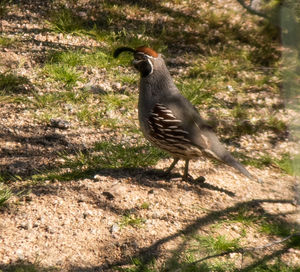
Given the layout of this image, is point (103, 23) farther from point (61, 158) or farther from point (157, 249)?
point (157, 249)

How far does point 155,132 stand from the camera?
4.06 metres

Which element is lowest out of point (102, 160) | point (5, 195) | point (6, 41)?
point (102, 160)

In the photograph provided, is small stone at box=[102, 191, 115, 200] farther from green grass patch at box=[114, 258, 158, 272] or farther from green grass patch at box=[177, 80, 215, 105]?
green grass patch at box=[177, 80, 215, 105]

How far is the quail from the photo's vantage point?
4.03 m

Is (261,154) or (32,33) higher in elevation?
(32,33)

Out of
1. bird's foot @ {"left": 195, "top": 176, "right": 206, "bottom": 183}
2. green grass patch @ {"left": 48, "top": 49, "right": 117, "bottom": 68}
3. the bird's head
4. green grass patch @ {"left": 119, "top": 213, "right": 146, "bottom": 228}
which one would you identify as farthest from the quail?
green grass patch @ {"left": 48, "top": 49, "right": 117, "bottom": 68}

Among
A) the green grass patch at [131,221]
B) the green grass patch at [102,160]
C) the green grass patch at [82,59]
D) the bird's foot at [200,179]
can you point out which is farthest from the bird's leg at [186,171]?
the green grass patch at [82,59]

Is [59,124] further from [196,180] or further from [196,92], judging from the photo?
[196,92]

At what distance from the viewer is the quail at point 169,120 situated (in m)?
4.03

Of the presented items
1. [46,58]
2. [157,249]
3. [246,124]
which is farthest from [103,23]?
[157,249]

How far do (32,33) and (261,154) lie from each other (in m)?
3.47

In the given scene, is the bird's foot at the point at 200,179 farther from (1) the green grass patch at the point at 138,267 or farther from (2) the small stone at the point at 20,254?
(2) the small stone at the point at 20,254

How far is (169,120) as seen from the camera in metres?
4.05

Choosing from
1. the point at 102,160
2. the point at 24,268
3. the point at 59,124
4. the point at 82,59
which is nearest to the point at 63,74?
the point at 82,59
